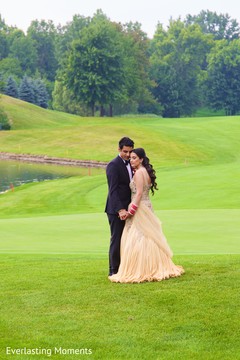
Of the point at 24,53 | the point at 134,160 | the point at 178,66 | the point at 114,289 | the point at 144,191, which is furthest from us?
the point at 24,53

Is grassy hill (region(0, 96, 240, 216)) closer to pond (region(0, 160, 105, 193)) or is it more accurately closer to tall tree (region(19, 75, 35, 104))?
pond (region(0, 160, 105, 193))

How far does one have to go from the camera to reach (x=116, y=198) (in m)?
11.2

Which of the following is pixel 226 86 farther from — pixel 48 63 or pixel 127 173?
pixel 127 173

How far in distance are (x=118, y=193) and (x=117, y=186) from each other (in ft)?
0.42

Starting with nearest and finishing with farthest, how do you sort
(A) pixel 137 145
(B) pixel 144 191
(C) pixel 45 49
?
(B) pixel 144 191
(A) pixel 137 145
(C) pixel 45 49

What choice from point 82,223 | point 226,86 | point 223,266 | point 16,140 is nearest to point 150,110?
point 226,86

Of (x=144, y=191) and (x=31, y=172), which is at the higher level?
(x=144, y=191)

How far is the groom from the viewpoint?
36.7 feet

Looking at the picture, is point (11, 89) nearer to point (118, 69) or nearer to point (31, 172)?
point (118, 69)

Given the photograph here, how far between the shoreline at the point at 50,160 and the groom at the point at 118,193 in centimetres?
4778

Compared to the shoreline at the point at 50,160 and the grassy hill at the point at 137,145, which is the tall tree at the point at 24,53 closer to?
the grassy hill at the point at 137,145

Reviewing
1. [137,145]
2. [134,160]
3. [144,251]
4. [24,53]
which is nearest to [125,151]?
[134,160]

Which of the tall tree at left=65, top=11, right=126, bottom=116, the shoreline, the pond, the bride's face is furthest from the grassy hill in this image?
the bride's face

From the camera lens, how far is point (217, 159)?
58.9 m
